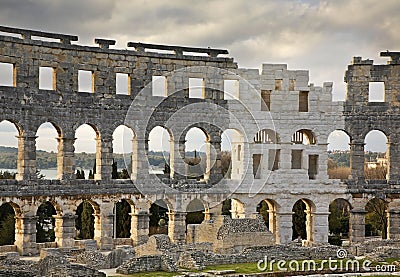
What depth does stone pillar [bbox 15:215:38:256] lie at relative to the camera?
31866 millimetres

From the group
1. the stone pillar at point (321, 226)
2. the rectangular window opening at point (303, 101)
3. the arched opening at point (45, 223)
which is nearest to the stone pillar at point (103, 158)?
the arched opening at point (45, 223)

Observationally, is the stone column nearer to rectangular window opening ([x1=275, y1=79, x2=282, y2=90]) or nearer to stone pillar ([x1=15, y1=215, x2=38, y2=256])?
rectangular window opening ([x1=275, y1=79, x2=282, y2=90])

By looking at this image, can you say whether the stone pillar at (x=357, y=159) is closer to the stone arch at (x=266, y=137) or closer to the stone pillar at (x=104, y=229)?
the stone arch at (x=266, y=137)

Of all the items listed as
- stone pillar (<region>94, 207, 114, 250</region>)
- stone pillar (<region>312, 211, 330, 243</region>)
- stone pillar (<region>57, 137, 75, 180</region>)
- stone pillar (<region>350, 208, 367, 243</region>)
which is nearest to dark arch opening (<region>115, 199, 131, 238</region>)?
stone pillar (<region>94, 207, 114, 250</region>)

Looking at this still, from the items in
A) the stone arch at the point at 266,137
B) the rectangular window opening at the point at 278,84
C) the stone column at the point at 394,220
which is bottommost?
the stone column at the point at 394,220

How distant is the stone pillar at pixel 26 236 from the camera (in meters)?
31.9

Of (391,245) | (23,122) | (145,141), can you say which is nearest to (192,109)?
(145,141)

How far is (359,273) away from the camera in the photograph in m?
26.5

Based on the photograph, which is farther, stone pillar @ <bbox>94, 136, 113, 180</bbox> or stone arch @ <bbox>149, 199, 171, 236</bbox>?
stone arch @ <bbox>149, 199, 171, 236</bbox>

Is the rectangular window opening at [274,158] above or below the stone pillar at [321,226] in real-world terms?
above

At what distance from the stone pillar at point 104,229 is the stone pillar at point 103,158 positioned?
148cm

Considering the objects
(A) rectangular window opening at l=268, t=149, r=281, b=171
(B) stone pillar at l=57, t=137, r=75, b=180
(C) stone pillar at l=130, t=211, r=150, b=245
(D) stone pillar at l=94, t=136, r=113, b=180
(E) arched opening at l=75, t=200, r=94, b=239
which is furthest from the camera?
(E) arched opening at l=75, t=200, r=94, b=239

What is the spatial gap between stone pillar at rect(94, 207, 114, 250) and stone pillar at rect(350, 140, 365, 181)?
1165 centimetres

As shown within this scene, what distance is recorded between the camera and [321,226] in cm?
3728
